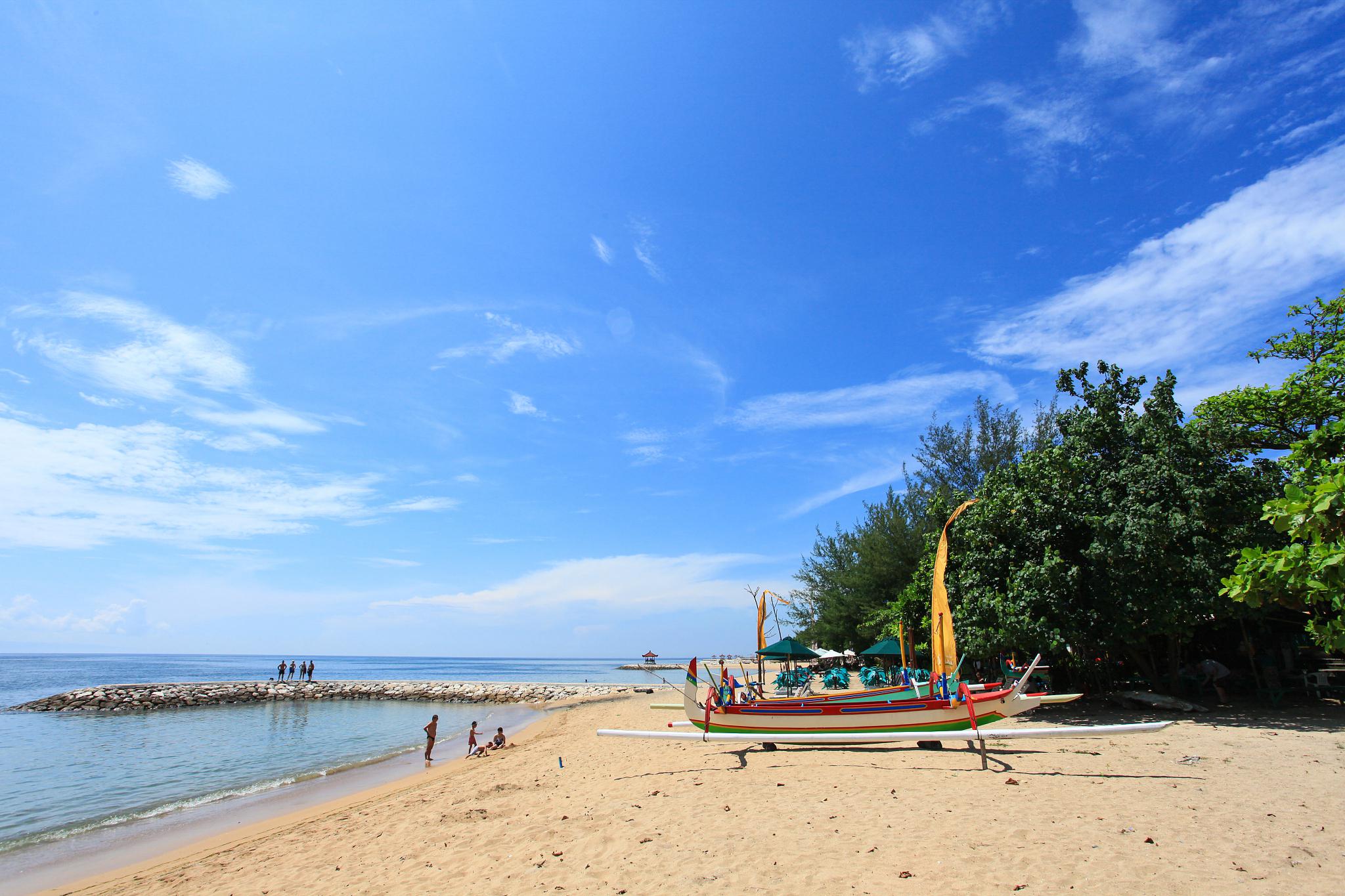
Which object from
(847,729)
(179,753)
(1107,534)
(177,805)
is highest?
(1107,534)

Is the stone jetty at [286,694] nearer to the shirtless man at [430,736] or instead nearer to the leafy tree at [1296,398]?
the shirtless man at [430,736]

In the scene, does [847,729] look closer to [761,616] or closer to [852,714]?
[852,714]

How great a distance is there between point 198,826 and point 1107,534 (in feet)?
63.9

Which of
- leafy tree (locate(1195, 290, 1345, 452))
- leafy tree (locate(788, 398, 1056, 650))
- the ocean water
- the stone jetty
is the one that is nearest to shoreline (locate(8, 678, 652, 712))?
the stone jetty

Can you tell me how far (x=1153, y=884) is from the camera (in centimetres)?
544

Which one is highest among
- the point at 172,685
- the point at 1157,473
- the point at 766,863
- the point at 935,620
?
the point at 1157,473

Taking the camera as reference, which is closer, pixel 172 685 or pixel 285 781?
pixel 285 781

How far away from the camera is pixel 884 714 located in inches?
463

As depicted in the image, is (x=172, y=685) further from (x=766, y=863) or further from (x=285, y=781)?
(x=766, y=863)

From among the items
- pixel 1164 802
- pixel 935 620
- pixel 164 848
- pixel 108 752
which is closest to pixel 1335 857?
pixel 1164 802

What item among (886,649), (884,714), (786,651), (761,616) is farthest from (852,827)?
(886,649)

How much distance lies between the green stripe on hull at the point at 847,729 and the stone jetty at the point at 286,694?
29.6 m

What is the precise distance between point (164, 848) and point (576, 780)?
23.2 feet

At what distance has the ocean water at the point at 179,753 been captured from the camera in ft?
45.4
